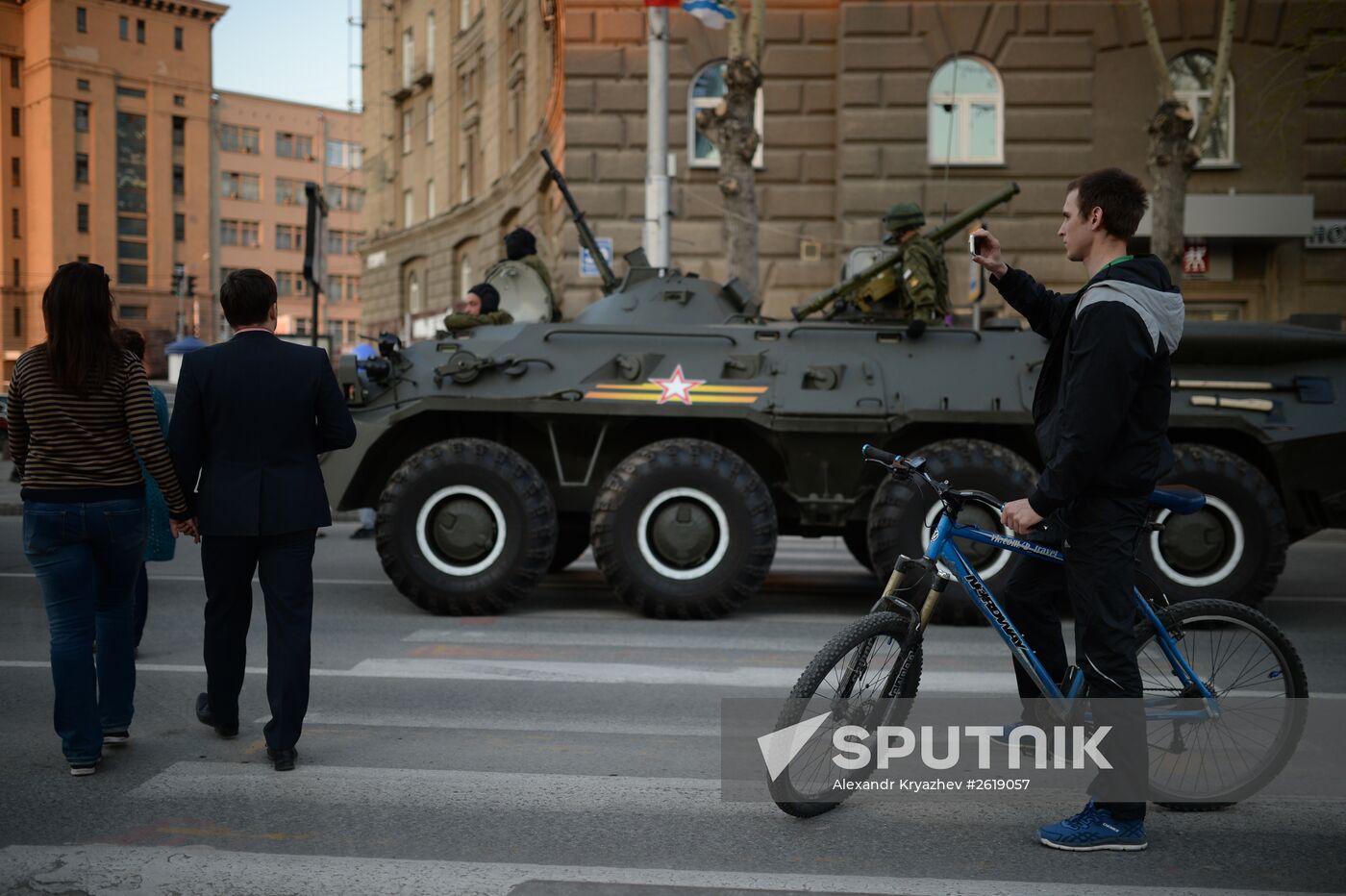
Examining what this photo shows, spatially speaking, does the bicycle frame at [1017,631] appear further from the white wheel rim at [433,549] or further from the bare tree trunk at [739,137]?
the bare tree trunk at [739,137]

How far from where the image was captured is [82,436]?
501 centimetres

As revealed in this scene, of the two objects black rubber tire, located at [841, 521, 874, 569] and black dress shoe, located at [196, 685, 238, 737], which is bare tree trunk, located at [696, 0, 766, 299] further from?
black dress shoe, located at [196, 685, 238, 737]

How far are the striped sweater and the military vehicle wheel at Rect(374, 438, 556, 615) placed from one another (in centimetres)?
328

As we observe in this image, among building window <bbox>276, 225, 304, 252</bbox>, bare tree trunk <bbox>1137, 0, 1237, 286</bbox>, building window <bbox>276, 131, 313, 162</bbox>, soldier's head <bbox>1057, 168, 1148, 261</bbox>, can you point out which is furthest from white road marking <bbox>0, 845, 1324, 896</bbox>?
building window <bbox>276, 225, 304, 252</bbox>

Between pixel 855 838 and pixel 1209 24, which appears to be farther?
pixel 1209 24

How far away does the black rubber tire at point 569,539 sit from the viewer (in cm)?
969

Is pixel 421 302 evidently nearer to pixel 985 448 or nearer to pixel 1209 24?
pixel 1209 24

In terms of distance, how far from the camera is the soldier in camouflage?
883 centimetres

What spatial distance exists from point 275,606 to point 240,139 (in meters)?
72.4

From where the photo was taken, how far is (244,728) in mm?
5621

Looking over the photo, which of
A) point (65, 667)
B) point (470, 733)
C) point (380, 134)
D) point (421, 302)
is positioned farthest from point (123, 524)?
point (380, 134)

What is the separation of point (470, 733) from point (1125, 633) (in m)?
2.67

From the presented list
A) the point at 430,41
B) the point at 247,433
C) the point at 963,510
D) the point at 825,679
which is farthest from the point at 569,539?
the point at 430,41

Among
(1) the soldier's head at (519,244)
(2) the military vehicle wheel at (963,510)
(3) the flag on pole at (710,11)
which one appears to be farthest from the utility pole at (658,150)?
(2) the military vehicle wheel at (963,510)
